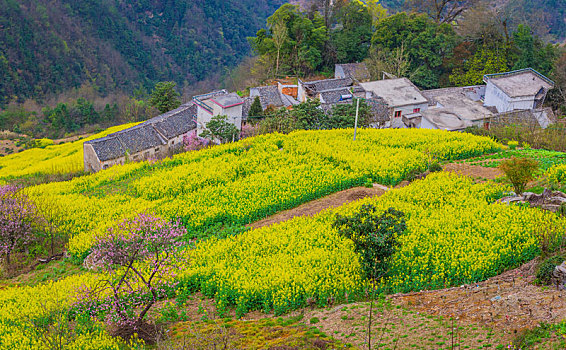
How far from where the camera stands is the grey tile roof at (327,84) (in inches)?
2105

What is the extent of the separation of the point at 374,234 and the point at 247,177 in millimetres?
14464

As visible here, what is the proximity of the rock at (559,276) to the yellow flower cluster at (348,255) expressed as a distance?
3.14 metres

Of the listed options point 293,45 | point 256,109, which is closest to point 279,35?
point 293,45

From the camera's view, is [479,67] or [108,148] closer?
[108,148]

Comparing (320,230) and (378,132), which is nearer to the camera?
(320,230)

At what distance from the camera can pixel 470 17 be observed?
55062mm

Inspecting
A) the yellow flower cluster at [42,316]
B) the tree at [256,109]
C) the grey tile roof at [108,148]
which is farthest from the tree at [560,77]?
the yellow flower cluster at [42,316]

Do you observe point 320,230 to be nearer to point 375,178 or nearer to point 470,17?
point 375,178

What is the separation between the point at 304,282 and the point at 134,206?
13.4 m

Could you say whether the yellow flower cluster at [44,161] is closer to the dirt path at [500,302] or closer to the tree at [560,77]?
the dirt path at [500,302]

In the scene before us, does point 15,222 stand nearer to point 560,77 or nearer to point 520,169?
point 520,169

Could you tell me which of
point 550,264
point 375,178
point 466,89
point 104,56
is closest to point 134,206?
point 375,178

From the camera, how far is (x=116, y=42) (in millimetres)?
98750

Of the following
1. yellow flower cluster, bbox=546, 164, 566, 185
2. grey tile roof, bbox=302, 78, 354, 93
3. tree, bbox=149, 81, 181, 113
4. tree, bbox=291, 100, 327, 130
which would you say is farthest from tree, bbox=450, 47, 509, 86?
tree, bbox=149, 81, 181, 113
